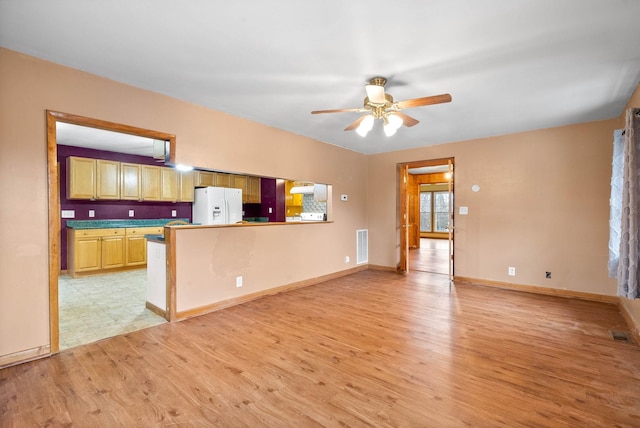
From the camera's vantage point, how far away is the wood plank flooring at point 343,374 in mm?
1771

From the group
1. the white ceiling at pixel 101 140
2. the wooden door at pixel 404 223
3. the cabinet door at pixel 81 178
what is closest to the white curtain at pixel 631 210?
the wooden door at pixel 404 223

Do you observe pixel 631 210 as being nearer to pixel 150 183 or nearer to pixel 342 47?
pixel 342 47

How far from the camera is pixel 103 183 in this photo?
18.9 feet

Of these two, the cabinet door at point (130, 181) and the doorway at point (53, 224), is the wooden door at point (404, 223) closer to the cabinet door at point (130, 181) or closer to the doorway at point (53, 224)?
the doorway at point (53, 224)

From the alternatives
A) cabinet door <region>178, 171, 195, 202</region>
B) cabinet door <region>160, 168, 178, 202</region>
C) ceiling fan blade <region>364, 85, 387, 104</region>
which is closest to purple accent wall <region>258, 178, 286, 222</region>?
cabinet door <region>178, 171, 195, 202</region>

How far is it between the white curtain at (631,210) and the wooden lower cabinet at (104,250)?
22.3 ft

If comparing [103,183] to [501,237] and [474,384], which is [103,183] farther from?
[501,237]

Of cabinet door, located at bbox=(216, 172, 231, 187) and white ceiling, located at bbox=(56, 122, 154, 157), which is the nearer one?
white ceiling, located at bbox=(56, 122, 154, 157)

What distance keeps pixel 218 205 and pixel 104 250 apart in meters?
2.28

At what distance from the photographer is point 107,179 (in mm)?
5816

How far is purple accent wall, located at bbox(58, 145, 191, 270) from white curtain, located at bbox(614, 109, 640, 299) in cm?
734

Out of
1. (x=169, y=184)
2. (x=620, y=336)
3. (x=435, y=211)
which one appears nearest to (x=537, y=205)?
(x=620, y=336)

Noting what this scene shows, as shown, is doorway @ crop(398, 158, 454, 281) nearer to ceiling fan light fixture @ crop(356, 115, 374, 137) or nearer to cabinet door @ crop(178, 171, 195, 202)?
ceiling fan light fixture @ crop(356, 115, 374, 137)

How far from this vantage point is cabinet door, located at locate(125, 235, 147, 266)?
19.6ft
